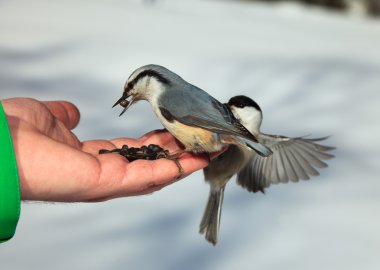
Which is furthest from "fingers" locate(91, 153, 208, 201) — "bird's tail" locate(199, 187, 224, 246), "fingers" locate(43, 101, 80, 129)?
"bird's tail" locate(199, 187, 224, 246)

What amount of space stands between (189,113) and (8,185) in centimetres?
57

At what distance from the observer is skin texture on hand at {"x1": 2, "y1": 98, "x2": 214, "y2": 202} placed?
161 centimetres

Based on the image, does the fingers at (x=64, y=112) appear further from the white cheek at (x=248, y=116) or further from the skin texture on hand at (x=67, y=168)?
the white cheek at (x=248, y=116)

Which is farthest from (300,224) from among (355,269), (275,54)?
(275,54)

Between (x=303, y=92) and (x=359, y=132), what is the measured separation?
626mm

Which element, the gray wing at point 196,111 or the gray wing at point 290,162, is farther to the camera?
the gray wing at point 290,162

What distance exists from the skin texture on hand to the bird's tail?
403 millimetres

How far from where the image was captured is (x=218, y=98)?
3.74 metres

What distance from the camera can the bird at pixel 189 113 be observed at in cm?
183

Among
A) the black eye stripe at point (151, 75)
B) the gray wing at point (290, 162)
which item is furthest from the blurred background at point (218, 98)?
the black eye stripe at point (151, 75)

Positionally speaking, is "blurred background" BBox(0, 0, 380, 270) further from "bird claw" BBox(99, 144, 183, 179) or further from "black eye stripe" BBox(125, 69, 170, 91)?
"black eye stripe" BBox(125, 69, 170, 91)

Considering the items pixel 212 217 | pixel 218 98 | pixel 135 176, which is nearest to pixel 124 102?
pixel 135 176

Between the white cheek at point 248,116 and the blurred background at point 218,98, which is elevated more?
the white cheek at point 248,116

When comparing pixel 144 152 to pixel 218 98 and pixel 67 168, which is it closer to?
pixel 67 168
